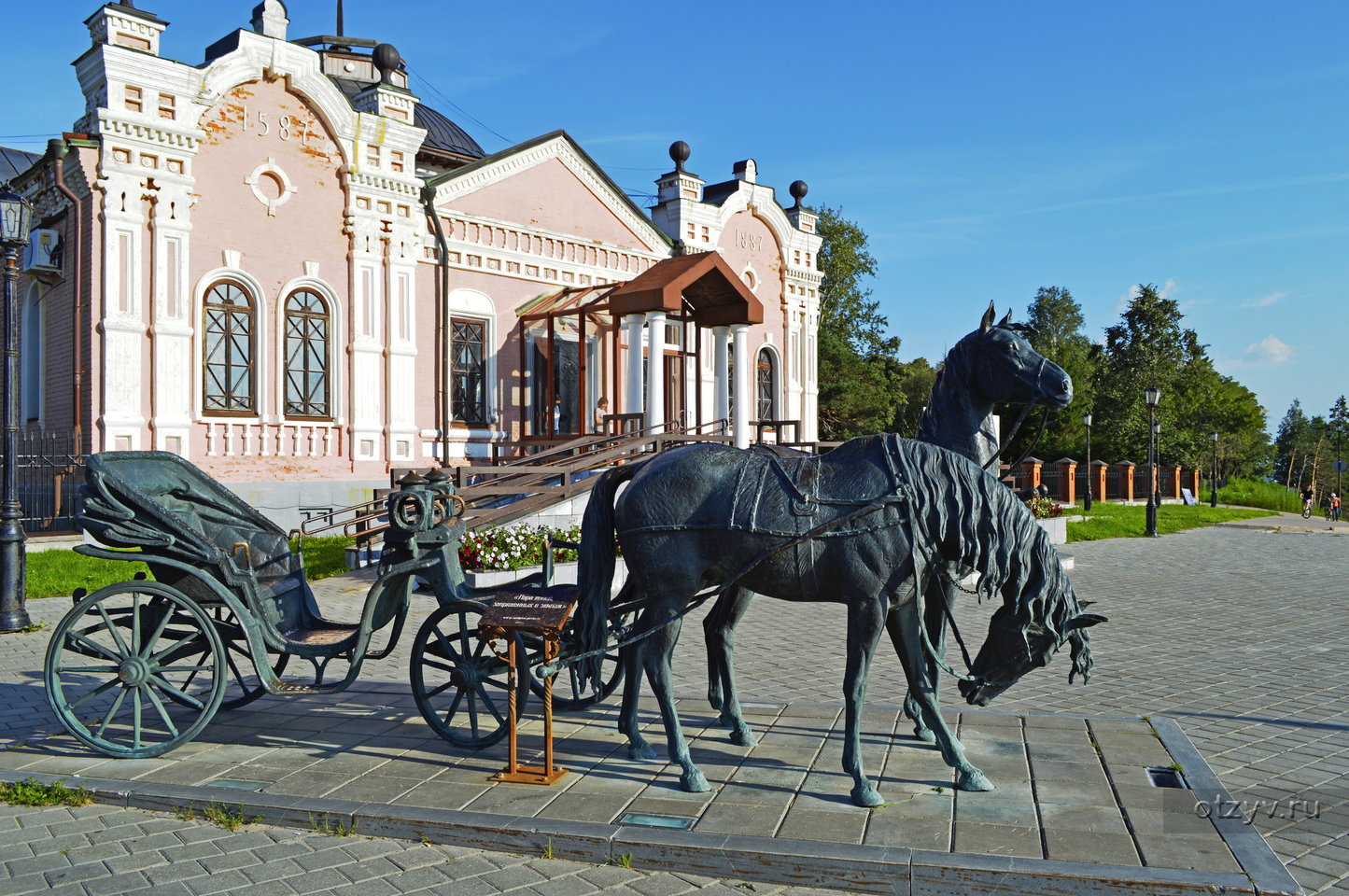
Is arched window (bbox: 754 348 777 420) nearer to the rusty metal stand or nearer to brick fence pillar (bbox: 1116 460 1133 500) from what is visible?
brick fence pillar (bbox: 1116 460 1133 500)

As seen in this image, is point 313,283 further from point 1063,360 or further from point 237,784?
point 1063,360

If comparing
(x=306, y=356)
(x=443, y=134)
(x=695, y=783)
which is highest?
(x=443, y=134)

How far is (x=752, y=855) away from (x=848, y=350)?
128 ft

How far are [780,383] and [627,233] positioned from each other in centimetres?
629

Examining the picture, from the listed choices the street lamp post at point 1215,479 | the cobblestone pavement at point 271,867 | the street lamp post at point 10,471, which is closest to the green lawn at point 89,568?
the street lamp post at point 10,471

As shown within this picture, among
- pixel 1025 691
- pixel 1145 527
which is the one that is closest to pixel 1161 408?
pixel 1145 527

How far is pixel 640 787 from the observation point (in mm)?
5047

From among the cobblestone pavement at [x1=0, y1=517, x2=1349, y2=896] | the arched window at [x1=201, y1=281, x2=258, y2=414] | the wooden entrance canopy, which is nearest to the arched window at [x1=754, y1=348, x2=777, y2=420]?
the wooden entrance canopy

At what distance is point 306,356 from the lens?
57.0 feet

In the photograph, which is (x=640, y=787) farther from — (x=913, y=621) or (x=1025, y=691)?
(x=1025, y=691)

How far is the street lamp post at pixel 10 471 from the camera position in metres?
10.1

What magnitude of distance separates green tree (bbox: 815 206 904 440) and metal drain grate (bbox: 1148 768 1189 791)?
113 feet

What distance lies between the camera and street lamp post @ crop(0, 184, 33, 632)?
10.1m

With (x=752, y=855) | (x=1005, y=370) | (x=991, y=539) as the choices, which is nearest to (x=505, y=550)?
(x=1005, y=370)
